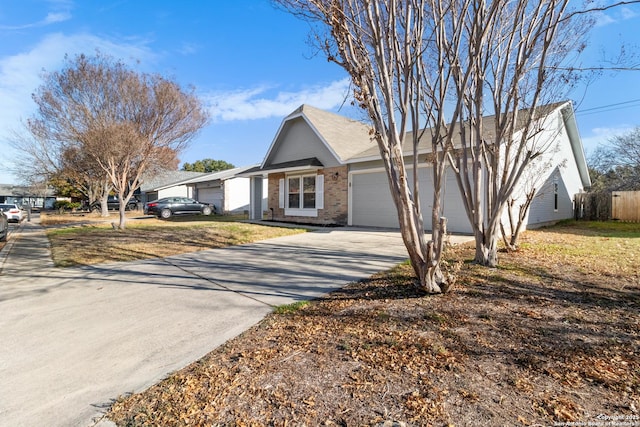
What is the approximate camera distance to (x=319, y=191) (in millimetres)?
14914

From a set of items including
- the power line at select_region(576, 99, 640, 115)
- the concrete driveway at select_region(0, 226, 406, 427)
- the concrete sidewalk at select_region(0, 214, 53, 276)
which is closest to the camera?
the concrete driveway at select_region(0, 226, 406, 427)

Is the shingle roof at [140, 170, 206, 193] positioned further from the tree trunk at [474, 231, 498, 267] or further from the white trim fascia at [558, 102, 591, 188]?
the tree trunk at [474, 231, 498, 267]

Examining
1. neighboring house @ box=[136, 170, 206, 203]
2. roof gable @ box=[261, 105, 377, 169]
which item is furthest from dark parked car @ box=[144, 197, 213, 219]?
roof gable @ box=[261, 105, 377, 169]

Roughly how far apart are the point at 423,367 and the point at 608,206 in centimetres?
1948

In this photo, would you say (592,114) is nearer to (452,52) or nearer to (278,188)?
(452,52)

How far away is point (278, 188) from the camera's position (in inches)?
680

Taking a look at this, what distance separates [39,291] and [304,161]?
11.4 m

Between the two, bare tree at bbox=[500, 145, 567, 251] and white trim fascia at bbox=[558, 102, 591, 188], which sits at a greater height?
white trim fascia at bbox=[558, 102, 591, 188]

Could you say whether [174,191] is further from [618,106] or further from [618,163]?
[618,163]

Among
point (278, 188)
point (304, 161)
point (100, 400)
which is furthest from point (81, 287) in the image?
point (278, 188)

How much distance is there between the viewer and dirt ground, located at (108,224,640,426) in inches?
79.7

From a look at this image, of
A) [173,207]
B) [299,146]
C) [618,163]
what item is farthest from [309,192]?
[618,163]

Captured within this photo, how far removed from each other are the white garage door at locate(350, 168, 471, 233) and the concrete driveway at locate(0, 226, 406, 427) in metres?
4.30

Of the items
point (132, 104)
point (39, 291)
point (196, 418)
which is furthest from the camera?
point (132, 104)
